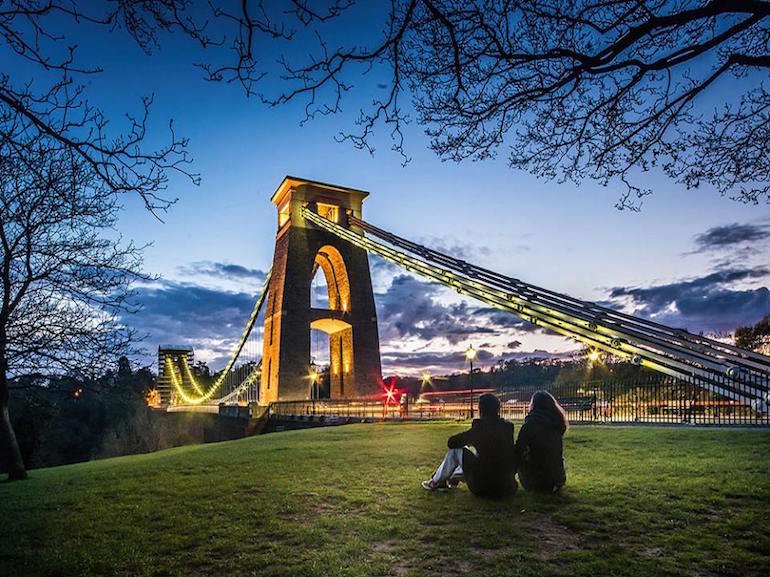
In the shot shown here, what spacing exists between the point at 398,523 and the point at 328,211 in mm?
31845

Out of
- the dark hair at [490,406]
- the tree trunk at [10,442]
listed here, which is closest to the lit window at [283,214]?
the tree trunk at [10,442]

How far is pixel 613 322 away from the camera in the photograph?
9.40 metres

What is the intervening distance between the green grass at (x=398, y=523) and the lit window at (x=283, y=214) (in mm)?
26598

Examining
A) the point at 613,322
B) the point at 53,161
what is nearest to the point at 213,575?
the point at 53,161

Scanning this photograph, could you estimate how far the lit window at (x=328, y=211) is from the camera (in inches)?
1391

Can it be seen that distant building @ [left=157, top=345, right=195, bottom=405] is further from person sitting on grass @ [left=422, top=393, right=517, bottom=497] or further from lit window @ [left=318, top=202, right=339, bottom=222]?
person sitting on grass @ [left=422, top=393, right=517, bottom=497]

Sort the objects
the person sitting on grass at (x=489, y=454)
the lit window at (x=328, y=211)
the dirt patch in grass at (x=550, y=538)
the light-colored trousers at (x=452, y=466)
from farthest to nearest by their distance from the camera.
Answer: the lit window at (x=328, y=211)
the light-colored trousers at (x=452, y=466)
the person sitting on grass at (x=489, y=454)
the dirt patch in grass at (x=550, y=538)

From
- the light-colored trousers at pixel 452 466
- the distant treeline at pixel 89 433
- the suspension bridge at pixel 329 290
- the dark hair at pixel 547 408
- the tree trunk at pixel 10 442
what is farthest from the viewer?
the distant treeline at pixel 89 433

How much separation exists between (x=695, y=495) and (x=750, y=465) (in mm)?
1835

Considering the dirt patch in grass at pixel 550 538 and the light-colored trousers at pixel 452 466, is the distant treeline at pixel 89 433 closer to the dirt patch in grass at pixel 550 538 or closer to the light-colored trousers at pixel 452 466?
the light-colored trousers at pixel 452 466

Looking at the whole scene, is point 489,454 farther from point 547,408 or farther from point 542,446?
point 547,408

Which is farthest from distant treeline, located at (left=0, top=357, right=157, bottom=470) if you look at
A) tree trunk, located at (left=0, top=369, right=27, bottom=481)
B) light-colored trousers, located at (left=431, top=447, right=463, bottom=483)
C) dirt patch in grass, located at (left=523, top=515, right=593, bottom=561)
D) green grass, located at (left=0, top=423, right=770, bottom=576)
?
dirt patch in grass, located at (left=523, top=515, right=593, bottom=561)

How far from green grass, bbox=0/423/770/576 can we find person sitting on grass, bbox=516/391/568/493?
22 centimetres

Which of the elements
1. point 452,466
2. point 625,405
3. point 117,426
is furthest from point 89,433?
point 452,466
